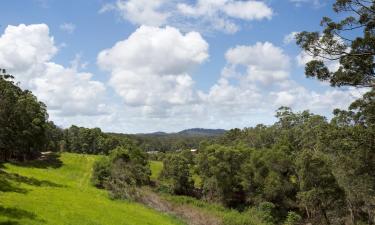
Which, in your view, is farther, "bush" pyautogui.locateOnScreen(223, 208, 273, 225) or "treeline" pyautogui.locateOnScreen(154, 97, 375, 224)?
"bush" pyautogui.locateOnScreen(223, 208, 273, 225)

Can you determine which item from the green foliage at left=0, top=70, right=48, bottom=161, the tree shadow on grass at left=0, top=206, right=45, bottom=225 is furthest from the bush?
the green foliage at left=0, top=70, right=48, bottom=161

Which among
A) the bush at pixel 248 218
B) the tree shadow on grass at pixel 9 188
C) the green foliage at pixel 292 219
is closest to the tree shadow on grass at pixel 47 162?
the bush at pixel 248 218

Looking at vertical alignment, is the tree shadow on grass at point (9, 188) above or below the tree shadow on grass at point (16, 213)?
above

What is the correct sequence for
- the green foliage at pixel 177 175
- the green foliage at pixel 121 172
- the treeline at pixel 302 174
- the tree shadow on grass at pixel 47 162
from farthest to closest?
the green foliage at pixel 177 175
the tree shadow on grass at pixel 47 162
the green foliage at pixel 121 172
the treeline at pixel 302 174

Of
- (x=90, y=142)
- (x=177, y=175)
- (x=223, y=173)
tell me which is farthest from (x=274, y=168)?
(x=90, y=142)

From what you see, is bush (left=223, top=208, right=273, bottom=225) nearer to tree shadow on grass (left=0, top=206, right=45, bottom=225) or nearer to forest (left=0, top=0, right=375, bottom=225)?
forest (left=0, top=0, right=375, bottom=225)

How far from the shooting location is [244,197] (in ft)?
282

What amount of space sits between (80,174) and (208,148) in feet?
95.2

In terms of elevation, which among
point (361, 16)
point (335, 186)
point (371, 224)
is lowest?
point (371, 224)

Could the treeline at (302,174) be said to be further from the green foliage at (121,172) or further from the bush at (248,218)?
the green foliage at (121,172)

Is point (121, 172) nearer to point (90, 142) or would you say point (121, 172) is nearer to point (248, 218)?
point (248, 218)

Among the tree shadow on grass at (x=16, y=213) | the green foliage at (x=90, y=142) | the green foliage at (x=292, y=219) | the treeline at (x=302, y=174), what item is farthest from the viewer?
A: the green foliage at (x=90, y=142)

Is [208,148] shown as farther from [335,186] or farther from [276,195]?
[335,186]

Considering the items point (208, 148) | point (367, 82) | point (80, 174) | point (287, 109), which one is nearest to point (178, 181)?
point (208, 148)
